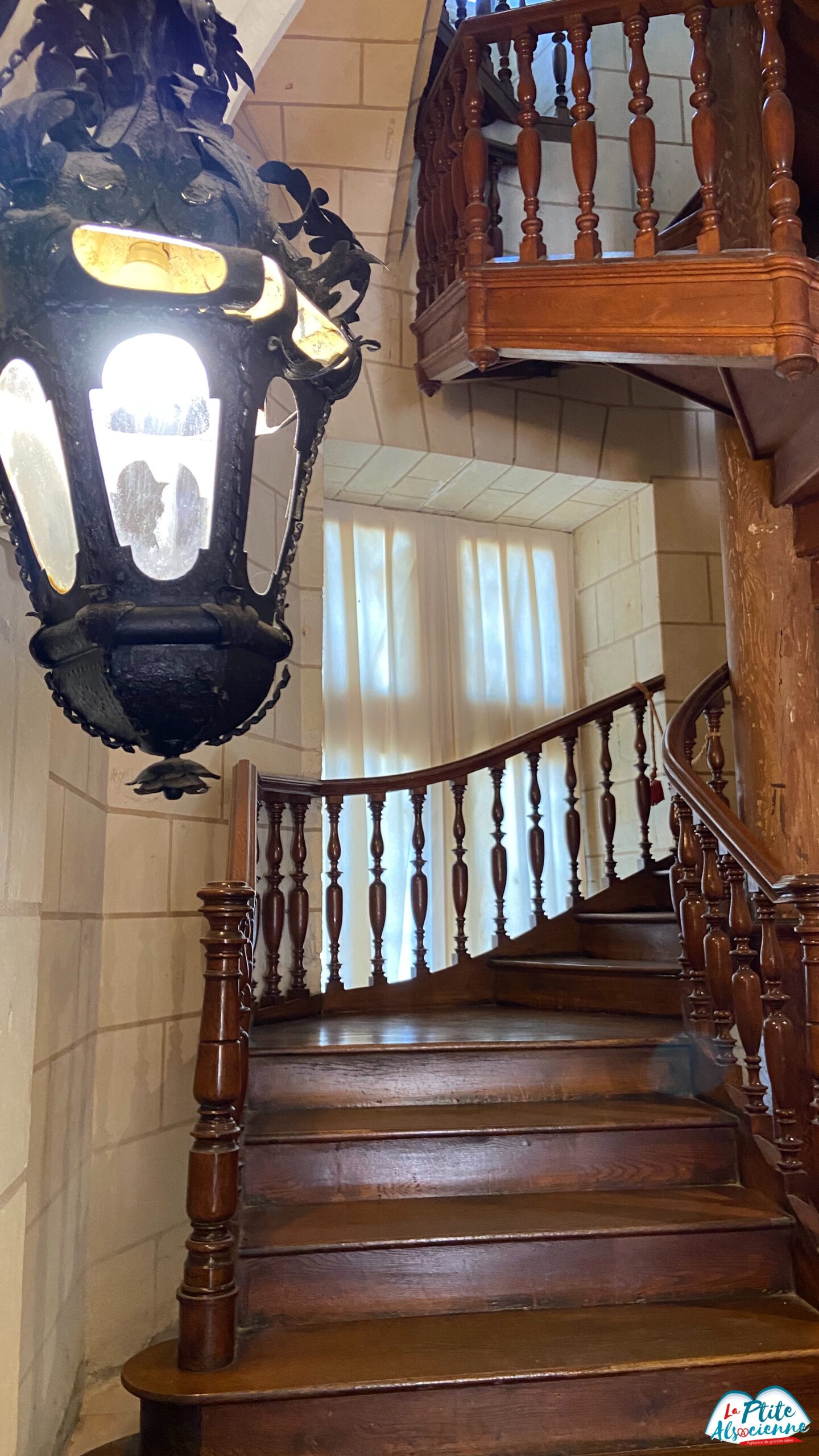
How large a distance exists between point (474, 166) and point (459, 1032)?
8.27 ft

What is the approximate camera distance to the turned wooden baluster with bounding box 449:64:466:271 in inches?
124

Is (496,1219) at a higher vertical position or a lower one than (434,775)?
lower

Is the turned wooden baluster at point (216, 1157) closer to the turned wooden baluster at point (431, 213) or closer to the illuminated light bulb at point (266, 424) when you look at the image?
→ the illuminated light bulb at point (266, 424)

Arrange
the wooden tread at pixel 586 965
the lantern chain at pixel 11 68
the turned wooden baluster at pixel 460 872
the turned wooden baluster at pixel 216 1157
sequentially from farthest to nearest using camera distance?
1. the turned wooden baluster at pixel 460 872
2. the wooden tread at pixel 586 965
3. the turned wooden baluster at pixel 216 1157
4. the lantern chain at pixel 11 68

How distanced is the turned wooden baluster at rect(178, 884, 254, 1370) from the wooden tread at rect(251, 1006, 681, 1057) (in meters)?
0.77

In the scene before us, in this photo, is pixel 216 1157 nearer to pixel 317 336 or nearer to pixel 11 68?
pixel 317 336

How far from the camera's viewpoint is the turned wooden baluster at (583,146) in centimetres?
285

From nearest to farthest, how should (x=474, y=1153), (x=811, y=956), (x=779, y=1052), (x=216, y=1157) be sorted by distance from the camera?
(x=216, y=1157) → (x=811, y=956) → (x=779, y=1052) → (x=474, y=1153)

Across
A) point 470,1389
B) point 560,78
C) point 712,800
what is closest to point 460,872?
point 712,800

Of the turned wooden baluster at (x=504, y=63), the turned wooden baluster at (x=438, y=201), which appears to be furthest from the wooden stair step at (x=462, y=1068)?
the turned wooden baluster at (x=504, y=63)

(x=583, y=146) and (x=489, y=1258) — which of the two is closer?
(x=489, y=1258)

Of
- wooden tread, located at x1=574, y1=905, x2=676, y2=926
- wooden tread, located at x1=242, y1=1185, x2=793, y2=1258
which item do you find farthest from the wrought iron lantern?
wooden tread, located at x1=574, y1=905, x2=676, y2=926

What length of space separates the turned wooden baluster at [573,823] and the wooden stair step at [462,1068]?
3.67 ft

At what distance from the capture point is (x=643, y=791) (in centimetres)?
451
